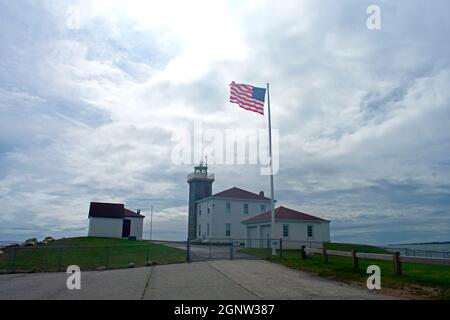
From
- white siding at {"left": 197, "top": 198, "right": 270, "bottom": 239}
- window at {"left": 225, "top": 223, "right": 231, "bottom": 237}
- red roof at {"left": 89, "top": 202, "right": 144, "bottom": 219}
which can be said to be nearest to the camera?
white siding at {"left": 197, "top": 198, "right": 270, "bottom": 239}

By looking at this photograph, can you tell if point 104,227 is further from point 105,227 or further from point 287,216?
point 287,216

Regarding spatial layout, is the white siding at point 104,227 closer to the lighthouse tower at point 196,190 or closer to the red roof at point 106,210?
the red roof at point 106,210

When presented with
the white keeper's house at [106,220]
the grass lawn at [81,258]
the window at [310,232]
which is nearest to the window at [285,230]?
the window at [310,232]

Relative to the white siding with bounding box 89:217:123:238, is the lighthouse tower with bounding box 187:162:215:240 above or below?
above

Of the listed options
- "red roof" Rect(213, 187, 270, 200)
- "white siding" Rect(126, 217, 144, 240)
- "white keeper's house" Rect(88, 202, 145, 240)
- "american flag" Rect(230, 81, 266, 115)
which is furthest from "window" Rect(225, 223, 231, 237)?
"american flag" Rect(230, 81, 266, 115)

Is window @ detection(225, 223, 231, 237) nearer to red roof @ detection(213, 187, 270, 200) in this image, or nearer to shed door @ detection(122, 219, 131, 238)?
red roof @ detection(213, 187, 270, 200)

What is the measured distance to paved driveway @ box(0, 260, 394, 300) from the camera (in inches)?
424

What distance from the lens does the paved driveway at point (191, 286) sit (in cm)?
1078

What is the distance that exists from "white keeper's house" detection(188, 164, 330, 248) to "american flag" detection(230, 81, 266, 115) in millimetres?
14708

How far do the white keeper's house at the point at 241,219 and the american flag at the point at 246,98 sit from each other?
14708 mm

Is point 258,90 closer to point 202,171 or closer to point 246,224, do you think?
point 246,224

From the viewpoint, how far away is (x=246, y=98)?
79.6 feet
